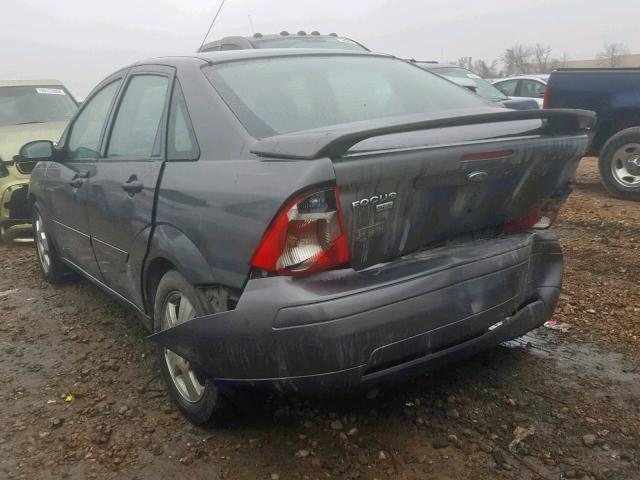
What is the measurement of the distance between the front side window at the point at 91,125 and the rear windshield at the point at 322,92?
120 cm

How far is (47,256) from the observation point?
16.3 ft

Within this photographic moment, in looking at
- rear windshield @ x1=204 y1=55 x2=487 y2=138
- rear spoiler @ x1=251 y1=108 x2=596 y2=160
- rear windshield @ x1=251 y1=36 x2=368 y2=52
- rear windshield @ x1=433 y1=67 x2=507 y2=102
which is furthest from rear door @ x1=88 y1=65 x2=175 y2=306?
rear windshield @ x1=433 y1=67 x2=507 y2=102

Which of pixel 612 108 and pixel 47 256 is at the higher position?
pixel 612 108

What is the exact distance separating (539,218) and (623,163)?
182 inches

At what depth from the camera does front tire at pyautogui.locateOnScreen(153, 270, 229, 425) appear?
260 cm

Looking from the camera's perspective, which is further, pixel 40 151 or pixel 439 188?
pixel 40 151

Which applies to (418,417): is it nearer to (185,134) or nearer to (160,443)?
(160,443)

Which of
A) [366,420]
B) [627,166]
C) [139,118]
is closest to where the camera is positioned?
[366,420]

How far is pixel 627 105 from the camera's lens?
22.8 ft

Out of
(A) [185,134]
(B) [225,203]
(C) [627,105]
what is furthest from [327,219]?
(C) [627,105]

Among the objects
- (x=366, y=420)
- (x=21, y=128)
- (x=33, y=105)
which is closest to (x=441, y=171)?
(x=366, y=420)

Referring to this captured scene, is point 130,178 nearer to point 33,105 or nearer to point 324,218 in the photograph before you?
point 324,218

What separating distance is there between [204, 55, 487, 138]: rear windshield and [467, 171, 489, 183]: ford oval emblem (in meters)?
0.61

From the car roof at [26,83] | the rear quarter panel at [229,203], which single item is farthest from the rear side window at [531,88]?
the rear quarter panel at [229,203]
